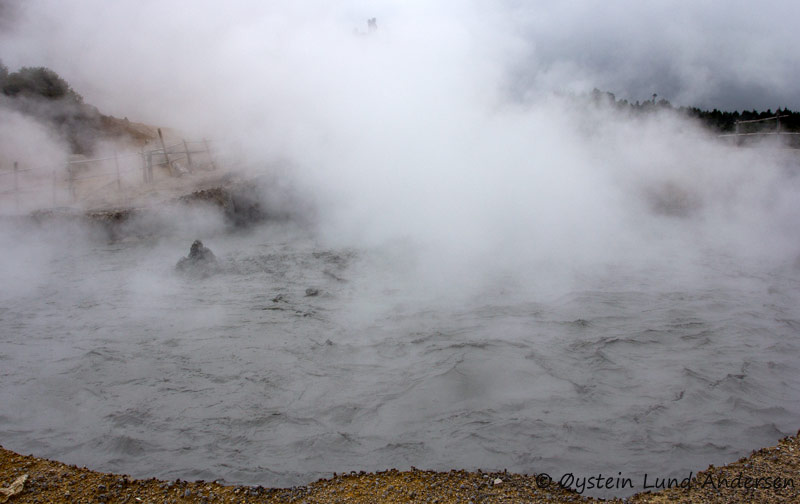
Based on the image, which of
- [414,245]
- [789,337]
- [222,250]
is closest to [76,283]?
[222,250]

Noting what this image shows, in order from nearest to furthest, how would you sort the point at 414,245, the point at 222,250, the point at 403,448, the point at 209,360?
the point at 403,448, the point at 209,360, the point at 414,245, the point at 222,250

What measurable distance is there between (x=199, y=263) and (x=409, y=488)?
536 cm

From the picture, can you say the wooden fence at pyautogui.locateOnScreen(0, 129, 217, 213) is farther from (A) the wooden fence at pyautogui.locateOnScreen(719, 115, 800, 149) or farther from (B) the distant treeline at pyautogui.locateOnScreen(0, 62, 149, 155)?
(A) the wooden fence at pyautogui.locateOnScreen(719, 115, 800, 149)

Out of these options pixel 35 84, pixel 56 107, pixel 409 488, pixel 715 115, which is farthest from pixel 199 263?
pixel 715 115

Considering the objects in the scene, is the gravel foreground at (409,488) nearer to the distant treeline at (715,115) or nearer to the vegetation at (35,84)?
the distant treeline at (715,115)

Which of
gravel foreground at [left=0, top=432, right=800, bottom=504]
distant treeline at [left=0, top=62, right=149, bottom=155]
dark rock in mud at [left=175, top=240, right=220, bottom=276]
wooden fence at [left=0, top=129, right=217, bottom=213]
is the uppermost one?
distant treeline at [left=0, top=62, right=149, bottom=155]

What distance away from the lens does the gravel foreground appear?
9.61ft

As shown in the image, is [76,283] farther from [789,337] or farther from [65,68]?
[65,68]

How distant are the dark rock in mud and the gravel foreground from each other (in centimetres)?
424

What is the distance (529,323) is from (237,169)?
8209 millimetres

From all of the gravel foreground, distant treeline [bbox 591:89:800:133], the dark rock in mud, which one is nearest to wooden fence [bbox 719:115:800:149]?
distant treeline [bbox 591:89:800:133]

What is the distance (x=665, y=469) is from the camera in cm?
330

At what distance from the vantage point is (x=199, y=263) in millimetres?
7422

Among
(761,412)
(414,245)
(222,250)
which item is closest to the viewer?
(761,412)
